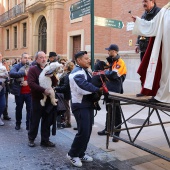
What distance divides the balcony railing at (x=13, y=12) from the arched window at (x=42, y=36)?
3329mm

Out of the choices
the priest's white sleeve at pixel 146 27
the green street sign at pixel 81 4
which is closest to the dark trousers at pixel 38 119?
the priest's white sleeve at pixel 146 27

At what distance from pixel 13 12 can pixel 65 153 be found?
23030mm

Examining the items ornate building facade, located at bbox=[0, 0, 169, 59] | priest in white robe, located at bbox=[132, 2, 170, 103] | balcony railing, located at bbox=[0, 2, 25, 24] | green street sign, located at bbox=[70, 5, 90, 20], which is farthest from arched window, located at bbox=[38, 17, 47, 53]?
priest in white robe, located at bbox=[132, 2, 170, 103]

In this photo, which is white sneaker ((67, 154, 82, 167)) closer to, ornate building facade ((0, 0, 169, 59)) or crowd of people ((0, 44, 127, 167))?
crowd of people ((0, 44, 127, 167))

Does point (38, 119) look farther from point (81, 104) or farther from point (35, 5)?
point (35, 5)

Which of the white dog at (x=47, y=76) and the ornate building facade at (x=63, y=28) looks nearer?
the white dog at (x=47, y=76)

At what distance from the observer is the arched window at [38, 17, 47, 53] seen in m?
20.0

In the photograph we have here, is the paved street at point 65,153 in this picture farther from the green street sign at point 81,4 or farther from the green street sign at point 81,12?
the green street sign at point 81,4

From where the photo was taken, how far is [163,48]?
12.1ft

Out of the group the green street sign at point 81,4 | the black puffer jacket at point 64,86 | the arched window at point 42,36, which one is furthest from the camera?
the arched window at point 42,36

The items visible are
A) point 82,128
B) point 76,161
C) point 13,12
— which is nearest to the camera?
point 82,128

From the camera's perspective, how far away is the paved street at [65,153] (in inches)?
163

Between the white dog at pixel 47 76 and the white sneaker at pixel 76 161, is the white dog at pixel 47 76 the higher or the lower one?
the higher one

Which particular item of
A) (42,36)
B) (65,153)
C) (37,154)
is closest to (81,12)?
(65,153)
